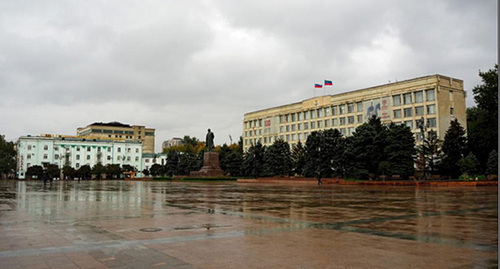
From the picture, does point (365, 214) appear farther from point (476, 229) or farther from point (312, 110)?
point (312, 110)

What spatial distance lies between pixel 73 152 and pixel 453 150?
83.8 meters

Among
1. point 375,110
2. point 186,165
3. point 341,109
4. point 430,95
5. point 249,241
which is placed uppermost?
point 341,109

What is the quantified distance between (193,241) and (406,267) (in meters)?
3.55

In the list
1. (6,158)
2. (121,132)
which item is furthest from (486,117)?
(121,132)

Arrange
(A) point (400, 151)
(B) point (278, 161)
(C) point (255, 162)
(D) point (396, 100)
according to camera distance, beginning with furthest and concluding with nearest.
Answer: (D) point (396, 100), (C) point (255, 162), (B) point (278, 161), (A) point (400, 151)

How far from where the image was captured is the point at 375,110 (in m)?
75.4

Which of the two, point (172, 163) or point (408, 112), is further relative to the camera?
point (172, 163)

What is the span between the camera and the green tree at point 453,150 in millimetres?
46750

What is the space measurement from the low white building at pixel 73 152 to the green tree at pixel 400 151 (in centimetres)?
7640

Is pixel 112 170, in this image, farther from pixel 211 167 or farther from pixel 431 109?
pixel 431 109

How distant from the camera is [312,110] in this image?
90438 millimetres

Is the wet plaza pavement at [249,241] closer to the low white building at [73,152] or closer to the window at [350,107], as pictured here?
the window at [350,107]

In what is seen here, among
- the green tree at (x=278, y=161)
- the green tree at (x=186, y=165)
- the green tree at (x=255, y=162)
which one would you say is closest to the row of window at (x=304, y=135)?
the green tree at (x=255, y=162)

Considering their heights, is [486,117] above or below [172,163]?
above
